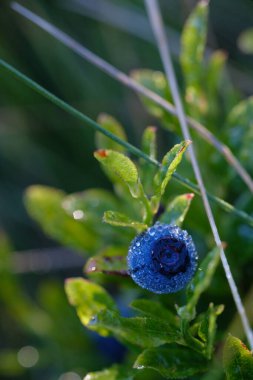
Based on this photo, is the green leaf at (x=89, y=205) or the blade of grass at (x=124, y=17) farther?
the blade of grass at (x=124, y=17)

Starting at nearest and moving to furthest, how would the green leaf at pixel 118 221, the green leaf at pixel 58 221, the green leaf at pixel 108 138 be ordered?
the green leaf at pixel 118 221
the green leaf at pixel 108 138
the green leaf at pixel 58 221

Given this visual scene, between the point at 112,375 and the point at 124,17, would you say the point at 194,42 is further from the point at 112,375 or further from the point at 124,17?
the point at 124,17

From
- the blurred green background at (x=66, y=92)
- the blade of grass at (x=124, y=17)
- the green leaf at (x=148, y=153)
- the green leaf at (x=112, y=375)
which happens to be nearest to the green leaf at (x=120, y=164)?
the green leaf at (x=148, y=153)

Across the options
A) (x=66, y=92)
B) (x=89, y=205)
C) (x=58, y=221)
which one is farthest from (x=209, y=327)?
→ (x=66, y=92)

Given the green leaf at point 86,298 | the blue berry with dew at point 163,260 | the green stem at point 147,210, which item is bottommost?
the blue berry with dew at point 163,260

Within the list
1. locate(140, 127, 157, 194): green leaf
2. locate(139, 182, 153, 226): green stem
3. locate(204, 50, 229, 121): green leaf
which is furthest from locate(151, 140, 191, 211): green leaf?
locate(204, 50, 229, 121): green leaf

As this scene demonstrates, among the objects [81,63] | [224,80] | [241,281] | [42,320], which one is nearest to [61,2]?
[81,63]

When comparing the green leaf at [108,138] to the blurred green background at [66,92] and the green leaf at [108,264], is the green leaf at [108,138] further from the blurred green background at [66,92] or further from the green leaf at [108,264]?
the blurred green background at [66,92]
